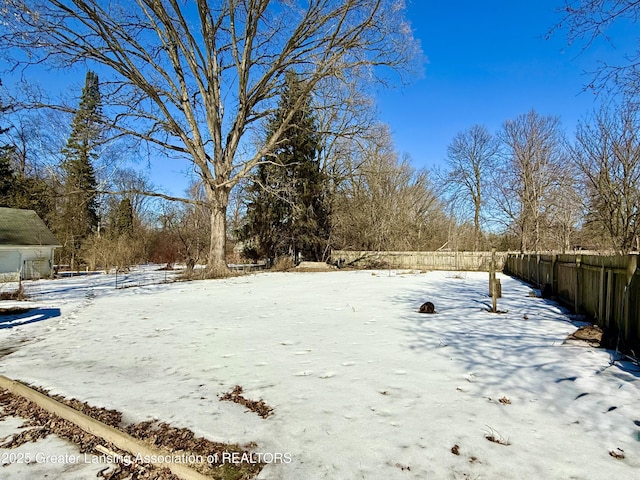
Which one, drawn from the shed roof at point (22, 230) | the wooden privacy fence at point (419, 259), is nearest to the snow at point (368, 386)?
the shed roof at point (22, 230)

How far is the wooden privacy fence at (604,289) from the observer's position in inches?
169

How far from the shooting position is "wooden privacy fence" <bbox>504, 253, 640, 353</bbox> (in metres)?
4.29

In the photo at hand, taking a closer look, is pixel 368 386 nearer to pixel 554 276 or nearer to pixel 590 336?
pixel 590 336

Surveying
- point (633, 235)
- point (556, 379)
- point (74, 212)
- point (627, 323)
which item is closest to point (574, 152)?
point (633, 235)

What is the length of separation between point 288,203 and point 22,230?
15.5 meters

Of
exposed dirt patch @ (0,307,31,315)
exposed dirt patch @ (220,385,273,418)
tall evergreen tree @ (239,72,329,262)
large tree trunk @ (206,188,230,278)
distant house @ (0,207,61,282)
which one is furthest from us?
tall evergreen tree @ (239,72,329,262)

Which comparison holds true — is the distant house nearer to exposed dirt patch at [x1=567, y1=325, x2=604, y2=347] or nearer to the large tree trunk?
the large tree trunk

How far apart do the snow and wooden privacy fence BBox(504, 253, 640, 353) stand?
1.62 ft

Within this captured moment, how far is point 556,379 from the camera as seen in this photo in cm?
348

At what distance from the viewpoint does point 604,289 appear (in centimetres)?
532

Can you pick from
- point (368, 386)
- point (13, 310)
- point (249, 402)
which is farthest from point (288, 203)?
point (249, 402)

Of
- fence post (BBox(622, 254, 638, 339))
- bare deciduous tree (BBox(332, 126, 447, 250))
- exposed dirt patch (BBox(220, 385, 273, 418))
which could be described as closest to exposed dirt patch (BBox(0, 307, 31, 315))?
exposed dirt patch (BBox(220, 385, 273, 418))

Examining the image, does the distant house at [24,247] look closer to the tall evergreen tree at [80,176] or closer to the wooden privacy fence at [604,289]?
the tall evergreen tree at [80,176]

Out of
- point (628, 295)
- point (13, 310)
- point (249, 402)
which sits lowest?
point (13, 310)
